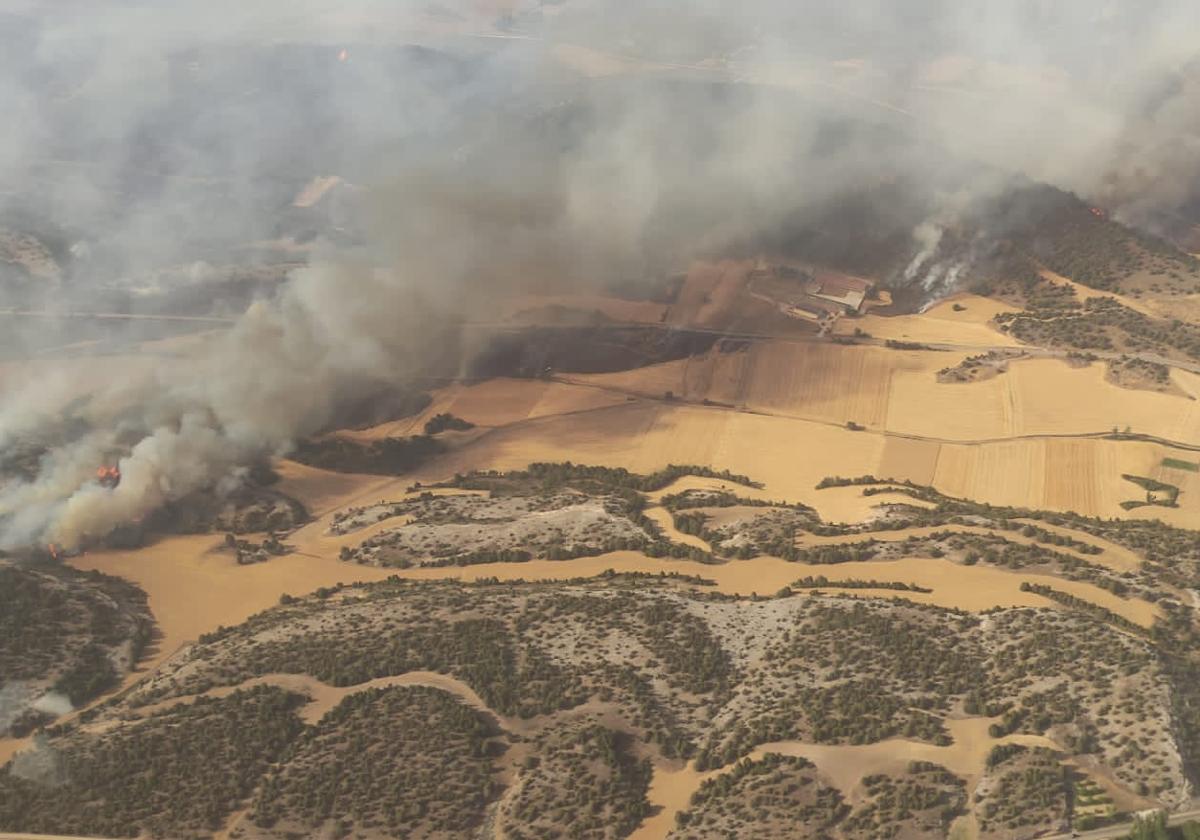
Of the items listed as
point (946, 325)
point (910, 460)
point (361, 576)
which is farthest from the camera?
point (946, 325)

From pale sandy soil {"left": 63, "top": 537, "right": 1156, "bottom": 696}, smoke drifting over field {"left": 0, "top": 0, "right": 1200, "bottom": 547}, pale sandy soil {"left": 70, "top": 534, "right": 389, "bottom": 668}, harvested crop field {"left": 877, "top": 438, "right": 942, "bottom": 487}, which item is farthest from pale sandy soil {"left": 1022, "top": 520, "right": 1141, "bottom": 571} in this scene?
smoke drifting over field {"left": 0, "top": 0, "right": 1200, "bottom": 547}

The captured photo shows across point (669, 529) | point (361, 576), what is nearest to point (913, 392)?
point (669, 529)

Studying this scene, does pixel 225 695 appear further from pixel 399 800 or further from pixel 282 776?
pixel 399 800

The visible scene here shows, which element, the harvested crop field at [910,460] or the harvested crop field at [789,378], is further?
the harvested crop field at [789,378]

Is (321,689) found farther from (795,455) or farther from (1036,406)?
(1036,406)

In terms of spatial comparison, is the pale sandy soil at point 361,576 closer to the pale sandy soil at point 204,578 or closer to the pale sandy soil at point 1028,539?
the pale sandy soil at point 204,578

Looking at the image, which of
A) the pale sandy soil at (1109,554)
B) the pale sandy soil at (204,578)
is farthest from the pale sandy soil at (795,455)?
the pale sandy soil at (204,578)

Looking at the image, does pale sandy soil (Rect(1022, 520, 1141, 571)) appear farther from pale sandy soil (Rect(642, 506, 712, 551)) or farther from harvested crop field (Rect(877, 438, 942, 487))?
pale sandy soil (Rect(642, 506, 712, 551))
